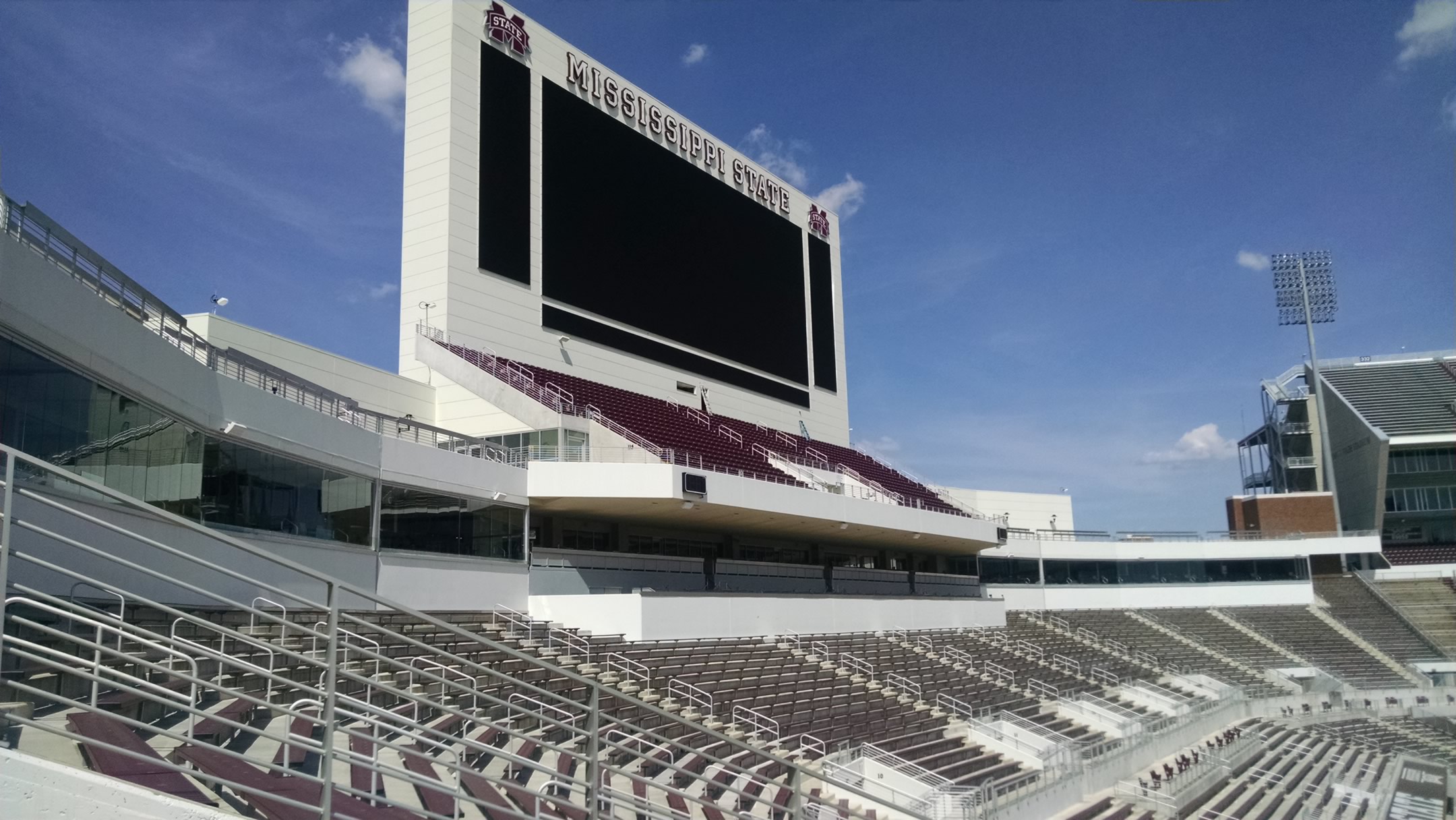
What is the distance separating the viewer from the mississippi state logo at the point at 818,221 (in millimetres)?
34594

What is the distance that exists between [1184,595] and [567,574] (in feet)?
102

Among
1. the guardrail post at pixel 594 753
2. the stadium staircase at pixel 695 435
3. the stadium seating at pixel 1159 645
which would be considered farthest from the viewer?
the stadium seating at pixel 1159 645

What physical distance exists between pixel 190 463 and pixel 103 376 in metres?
2.13

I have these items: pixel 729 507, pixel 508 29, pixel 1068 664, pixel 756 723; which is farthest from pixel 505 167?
pixel 1068 664

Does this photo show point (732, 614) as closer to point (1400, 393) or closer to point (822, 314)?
point (822, 314)

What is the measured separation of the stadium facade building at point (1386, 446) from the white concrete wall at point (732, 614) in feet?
91.0

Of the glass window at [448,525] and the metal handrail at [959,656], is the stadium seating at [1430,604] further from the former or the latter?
the glass window at [448,525]

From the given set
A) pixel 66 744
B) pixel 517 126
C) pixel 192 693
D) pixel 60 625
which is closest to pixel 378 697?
pixel 60 625

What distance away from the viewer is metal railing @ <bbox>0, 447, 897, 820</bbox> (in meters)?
3.53

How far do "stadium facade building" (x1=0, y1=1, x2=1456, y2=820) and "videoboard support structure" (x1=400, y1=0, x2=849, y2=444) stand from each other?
4.1 inches

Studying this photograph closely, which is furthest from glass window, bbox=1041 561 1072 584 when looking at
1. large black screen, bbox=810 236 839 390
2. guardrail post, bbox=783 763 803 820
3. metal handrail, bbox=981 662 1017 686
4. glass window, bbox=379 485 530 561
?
guardrail post, bbox=783 763 803 820

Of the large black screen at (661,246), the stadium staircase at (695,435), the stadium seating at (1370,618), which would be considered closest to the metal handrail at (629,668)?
the stadium staircase at (695,435)

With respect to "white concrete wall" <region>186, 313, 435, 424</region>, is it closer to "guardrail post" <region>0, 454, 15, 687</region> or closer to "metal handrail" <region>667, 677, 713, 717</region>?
"metal handrail" <region>667, 677, 713, 717</region>

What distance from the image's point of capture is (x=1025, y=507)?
43844 mm
